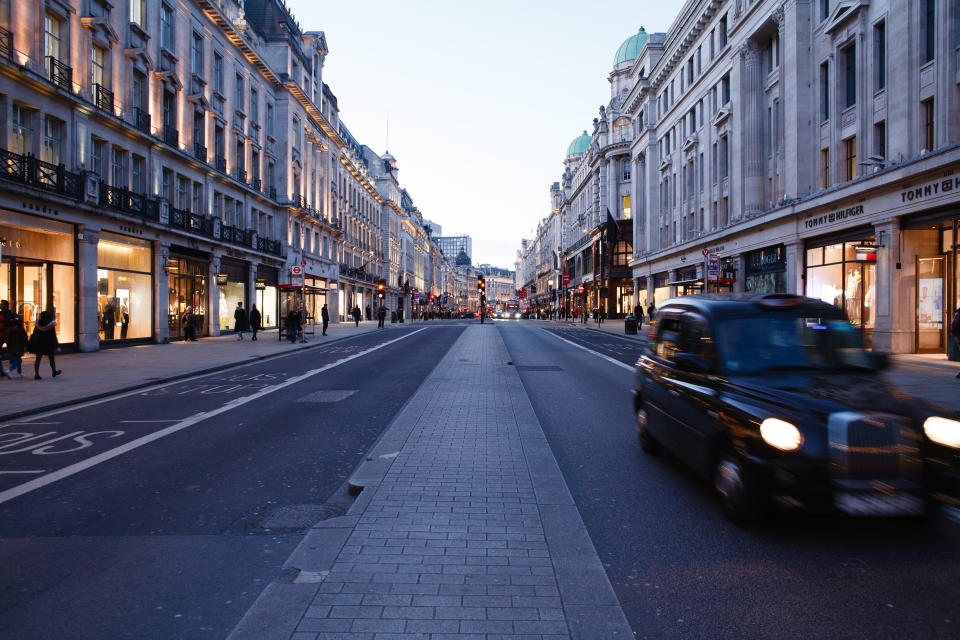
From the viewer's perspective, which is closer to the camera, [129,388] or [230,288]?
[129,388]

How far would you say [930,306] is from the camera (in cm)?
1970

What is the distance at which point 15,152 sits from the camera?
18438 millimetres

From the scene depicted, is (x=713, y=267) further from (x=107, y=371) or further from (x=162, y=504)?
(x=162, y=504)

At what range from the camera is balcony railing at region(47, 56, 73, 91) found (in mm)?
19797

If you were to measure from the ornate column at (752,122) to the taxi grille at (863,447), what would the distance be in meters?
31.1

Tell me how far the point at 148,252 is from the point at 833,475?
93.5ft

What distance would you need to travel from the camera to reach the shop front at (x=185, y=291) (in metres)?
28.5

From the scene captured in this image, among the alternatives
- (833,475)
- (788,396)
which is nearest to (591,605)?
(833,475)

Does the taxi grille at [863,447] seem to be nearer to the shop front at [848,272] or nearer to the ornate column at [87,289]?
the shop front at [848,272]

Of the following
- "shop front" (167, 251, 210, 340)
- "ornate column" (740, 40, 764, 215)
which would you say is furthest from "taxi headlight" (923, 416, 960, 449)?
"ornate column" (740, 40, 764, 215)

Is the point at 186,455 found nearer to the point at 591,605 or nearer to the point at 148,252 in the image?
the point at 591,605

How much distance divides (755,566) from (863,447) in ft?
3.60

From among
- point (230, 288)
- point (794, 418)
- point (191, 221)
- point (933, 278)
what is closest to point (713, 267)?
point (933, 278)

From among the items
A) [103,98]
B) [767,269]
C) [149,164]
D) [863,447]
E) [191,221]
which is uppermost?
[103,98]
